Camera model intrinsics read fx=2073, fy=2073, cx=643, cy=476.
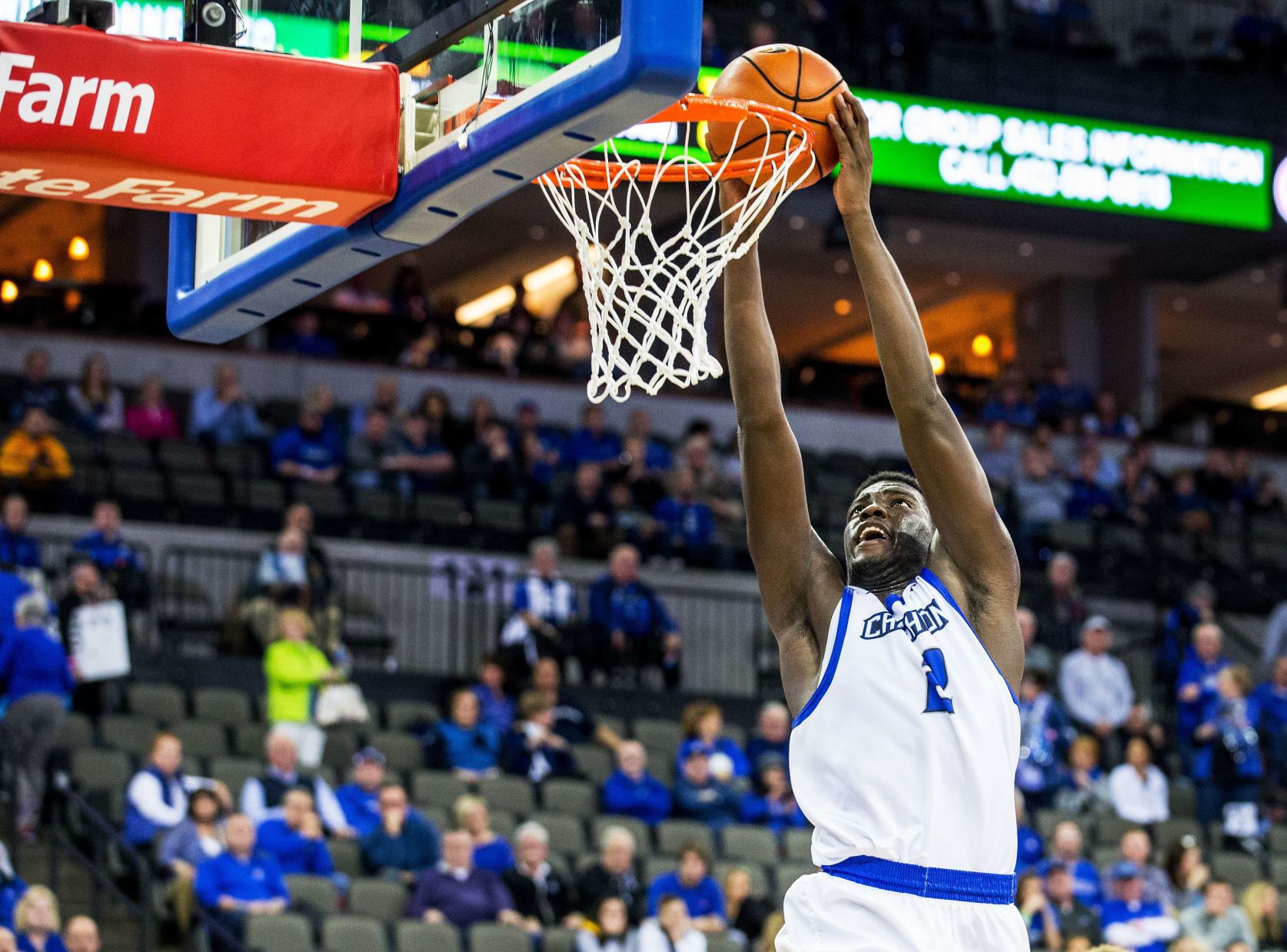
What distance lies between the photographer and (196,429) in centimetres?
1800

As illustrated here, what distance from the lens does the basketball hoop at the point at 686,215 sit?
4914 mm

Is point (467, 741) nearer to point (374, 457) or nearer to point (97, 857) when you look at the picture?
point (97, 857)

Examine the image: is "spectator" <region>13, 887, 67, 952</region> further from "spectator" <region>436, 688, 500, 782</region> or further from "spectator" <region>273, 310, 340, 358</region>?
"spectator" <region>273, 310, 340, 358</region>

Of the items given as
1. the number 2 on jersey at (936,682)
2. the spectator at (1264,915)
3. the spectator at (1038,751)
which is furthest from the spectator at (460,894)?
the number 2 on jersey at (936,682)

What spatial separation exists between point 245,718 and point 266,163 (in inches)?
371

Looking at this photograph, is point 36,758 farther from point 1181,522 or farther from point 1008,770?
point 1181,522

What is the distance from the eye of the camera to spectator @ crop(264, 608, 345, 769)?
13820 millimetres

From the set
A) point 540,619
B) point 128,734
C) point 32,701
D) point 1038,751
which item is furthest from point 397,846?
point 1038,751

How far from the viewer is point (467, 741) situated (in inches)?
555

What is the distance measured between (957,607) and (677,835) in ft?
31.4

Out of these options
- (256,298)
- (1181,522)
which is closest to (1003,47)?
(1181,522)

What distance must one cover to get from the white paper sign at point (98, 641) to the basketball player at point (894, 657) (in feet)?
31.2

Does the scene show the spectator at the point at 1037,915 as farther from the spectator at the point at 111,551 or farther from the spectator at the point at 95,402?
the spectator at the point at 95,402

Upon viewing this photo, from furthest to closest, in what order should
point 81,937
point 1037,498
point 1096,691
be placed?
point 1037,498 → point 1096,691 → point 81,937
